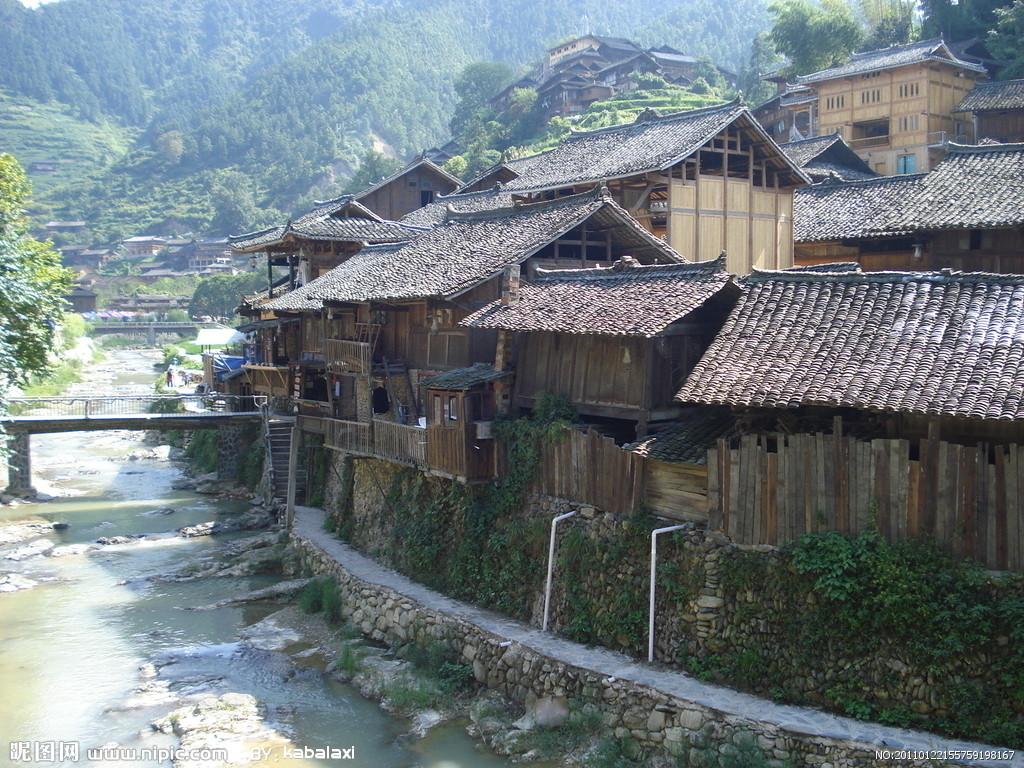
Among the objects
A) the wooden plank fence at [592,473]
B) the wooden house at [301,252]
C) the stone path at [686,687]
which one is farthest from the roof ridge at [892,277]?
the wooden house at [301,252]

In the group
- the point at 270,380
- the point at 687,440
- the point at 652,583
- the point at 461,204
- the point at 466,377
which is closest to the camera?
the point at 652,583

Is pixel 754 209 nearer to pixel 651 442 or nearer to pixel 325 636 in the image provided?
pixel 651 442

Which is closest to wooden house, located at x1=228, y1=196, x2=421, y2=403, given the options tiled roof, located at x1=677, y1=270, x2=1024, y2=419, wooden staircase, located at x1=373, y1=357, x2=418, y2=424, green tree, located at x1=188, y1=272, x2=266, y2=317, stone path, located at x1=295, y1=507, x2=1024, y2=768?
wooden staircase, located at x1=373, y1=357, x2=418, y2=424

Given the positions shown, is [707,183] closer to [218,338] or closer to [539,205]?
[539,205]

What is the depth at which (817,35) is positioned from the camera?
5434 centimetres

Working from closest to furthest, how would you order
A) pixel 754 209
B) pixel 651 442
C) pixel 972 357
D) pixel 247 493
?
1. pixel 972 357
2. pixel 651 442
3. pixel 754 209
4. pixel 247 493

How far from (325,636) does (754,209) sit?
16697 millimetres

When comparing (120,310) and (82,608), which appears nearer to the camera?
(82,608)

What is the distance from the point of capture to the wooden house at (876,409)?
11.8 m

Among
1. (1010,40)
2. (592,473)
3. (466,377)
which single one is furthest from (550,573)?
→ (1010,40)

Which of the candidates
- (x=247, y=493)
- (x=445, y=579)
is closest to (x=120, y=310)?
(x=247, y=493)

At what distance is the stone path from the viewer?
11.5 metres

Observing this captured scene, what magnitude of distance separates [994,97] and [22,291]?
35.6 metres

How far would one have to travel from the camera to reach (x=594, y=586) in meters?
15.9
